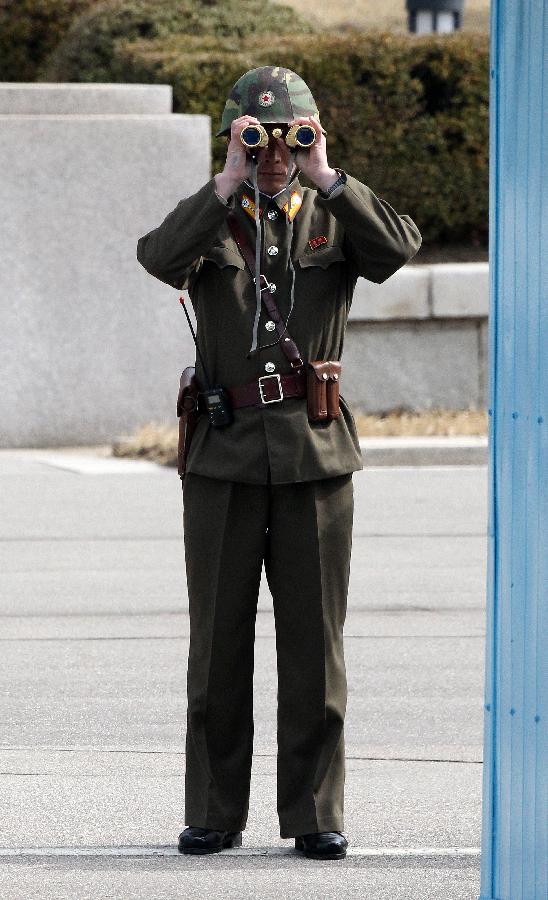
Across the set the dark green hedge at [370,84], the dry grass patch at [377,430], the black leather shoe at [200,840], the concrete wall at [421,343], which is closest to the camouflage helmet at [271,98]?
Answer: the black leather shoe at [200,840]

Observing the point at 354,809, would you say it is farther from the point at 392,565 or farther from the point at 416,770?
the point at 392,565

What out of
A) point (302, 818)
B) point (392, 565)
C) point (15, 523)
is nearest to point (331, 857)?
point (302, 818)

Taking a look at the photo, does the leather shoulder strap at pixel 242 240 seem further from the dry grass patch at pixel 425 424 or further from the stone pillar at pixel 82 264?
the stone pillar at pixel 82 264

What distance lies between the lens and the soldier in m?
4.41

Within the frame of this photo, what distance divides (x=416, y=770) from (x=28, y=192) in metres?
10.3

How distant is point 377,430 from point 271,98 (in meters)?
10.2

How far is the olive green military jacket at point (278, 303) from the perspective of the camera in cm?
438

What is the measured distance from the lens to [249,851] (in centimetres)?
456

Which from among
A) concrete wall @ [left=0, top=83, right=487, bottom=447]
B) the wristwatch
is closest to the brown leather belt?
the wristwatch

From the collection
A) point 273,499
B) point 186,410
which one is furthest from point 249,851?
point 186,410

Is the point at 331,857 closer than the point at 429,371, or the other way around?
the point at 331,857

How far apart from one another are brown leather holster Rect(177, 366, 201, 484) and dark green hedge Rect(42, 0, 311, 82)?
1249 centimetres

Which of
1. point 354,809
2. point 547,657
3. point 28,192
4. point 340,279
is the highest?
point 28,192

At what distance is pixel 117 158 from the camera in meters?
15.0
